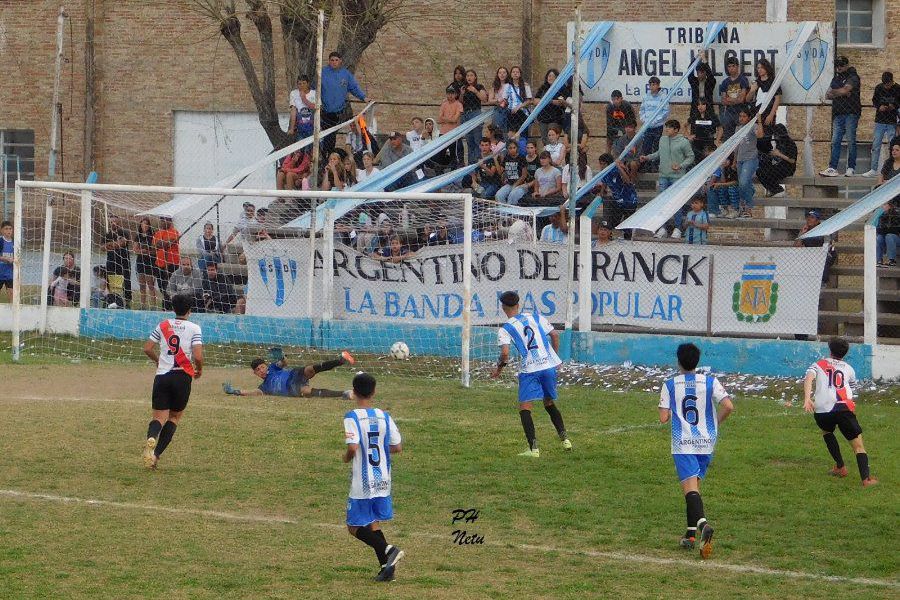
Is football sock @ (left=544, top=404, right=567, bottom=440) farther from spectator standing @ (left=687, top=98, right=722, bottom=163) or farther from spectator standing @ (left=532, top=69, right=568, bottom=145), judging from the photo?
spectator standing @ (left=532, top=69, right=568, bottom=145)

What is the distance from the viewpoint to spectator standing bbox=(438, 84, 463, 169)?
24.8 meters

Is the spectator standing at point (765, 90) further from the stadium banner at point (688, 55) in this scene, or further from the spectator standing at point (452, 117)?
the spectator standing at point (452, 117)

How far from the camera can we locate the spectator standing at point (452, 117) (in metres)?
24.8

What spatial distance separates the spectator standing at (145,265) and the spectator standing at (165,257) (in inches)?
3.5

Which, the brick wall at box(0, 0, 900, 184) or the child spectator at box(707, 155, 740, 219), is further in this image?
the brick wall at box(0, 0, 900, 184)

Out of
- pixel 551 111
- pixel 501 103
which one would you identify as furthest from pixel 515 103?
pixel 551 111

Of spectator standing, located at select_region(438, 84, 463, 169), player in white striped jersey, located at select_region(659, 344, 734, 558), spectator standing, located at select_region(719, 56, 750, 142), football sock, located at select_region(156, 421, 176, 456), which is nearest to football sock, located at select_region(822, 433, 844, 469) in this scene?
player in white striped jersey, located at select_region(659, 344, 734, 558)

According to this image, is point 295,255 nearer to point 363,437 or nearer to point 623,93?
point 623,93

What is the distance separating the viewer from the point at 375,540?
9.15m

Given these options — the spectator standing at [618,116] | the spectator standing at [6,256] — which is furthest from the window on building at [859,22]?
the spectator standing at [6,256]

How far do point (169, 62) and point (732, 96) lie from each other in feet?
57.9

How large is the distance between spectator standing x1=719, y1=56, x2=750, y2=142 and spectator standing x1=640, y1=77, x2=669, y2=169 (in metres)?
0.99

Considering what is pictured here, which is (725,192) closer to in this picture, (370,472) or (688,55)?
(688,55)

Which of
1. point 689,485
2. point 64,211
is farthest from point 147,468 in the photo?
point 64,211
